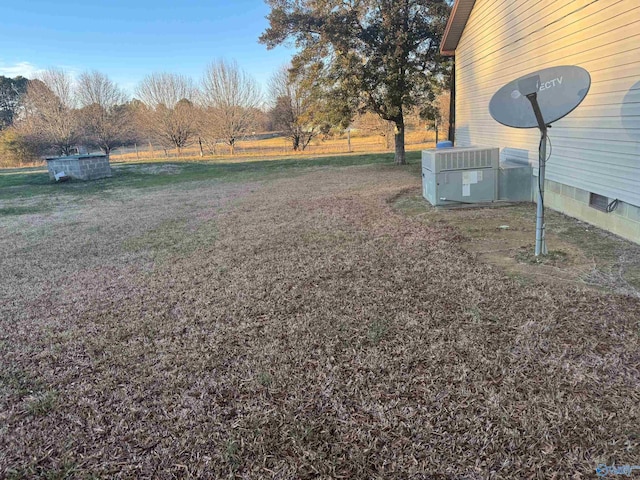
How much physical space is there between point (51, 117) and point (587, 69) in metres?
28.3

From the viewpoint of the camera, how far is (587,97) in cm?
474

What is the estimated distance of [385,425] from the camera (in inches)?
70.4

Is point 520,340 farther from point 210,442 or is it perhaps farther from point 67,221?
point 67,221

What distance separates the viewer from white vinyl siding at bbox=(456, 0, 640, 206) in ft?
13.2

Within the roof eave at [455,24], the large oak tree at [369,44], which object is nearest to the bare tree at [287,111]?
the large oak tree at [369,44]

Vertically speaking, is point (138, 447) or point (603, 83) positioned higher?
point (603, 83)

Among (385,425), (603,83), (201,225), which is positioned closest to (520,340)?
(385,425)

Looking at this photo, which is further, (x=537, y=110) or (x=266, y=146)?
(x=266, y=146)

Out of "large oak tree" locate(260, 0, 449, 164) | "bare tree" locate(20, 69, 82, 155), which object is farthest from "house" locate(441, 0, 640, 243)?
"bare tree" locate(20, 69, 82, 155)

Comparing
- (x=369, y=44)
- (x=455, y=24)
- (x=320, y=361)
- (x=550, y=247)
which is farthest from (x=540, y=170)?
(x=369, y=44)

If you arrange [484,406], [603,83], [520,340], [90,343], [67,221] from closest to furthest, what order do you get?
1. [484,406]
2. [520,340]
3. [90,343]
4. [603,83]
5. [67,221]

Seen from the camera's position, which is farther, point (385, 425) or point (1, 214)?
point (1, 214)

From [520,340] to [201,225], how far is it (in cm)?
509

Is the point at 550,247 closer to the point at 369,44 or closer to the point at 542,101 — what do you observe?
the point at 542,101
